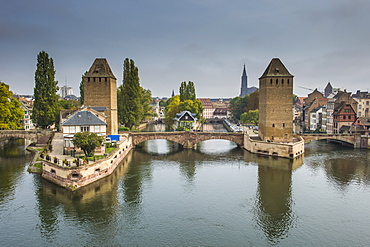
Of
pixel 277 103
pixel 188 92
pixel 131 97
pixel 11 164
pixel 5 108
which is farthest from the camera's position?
pixel 188 92

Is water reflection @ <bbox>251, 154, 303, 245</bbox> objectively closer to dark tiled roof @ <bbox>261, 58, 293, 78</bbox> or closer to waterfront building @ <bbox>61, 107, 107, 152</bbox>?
dark tiled roof @ <bbox>261, 58, 293, 78</bbox>

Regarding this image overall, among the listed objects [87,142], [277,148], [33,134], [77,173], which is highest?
[33,134]

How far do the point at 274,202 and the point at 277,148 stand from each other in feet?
72.2

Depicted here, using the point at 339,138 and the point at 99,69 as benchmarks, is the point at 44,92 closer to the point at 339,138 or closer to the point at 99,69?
the point at 99,69

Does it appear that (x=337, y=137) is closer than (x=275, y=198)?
No

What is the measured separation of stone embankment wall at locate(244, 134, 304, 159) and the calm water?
408 cm

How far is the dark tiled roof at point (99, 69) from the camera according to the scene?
5472 cm

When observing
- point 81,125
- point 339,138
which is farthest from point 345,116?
point 81,125

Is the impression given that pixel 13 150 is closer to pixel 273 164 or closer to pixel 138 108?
pixel 138 108

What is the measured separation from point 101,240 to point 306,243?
48.7ft

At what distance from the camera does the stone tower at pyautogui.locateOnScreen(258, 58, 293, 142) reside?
54.6 m

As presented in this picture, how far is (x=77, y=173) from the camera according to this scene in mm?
33531

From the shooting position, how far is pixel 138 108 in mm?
67188

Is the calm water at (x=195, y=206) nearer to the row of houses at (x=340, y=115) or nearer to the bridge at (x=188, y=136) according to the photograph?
the bridge at (x=188, y=136)
